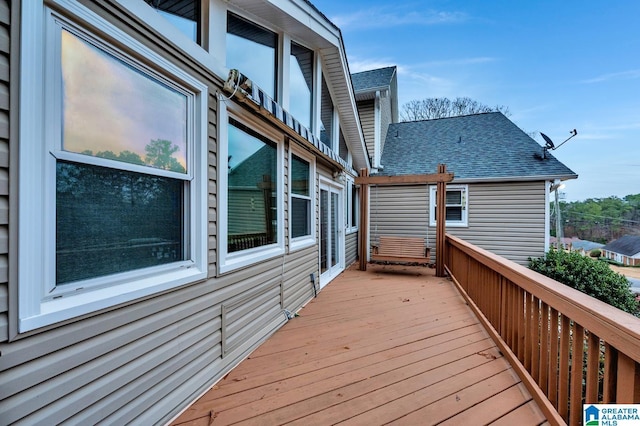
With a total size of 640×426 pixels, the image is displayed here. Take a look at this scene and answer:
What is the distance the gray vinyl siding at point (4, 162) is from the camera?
42.8 inches

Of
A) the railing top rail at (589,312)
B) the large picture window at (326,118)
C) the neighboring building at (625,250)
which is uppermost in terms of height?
the large picture window at (326,118)

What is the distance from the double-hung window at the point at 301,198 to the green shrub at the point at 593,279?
6402 millimetres

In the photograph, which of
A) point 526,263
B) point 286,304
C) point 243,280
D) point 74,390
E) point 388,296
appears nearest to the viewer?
point 74,390

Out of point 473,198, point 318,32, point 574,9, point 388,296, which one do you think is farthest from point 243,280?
point 574,9

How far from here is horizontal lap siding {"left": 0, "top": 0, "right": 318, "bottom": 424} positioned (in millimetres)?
1151

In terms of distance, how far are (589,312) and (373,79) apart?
366 inches

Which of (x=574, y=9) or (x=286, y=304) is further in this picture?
(x=574, y=9)

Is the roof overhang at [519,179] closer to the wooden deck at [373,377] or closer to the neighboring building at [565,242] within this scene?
the neighboring building at [565,242]

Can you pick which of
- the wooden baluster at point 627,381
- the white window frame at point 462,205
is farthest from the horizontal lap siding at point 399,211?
the wooden baluster at point 627,381

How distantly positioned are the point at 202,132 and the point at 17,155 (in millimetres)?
1119

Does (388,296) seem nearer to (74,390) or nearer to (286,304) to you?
(286,304)

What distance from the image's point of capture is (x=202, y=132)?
2.13 meters

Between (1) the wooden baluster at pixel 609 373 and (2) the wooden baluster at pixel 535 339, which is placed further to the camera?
(2) the wooden baluster at pixel 535 339

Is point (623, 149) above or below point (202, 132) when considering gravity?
above
